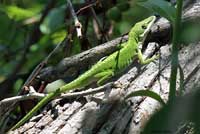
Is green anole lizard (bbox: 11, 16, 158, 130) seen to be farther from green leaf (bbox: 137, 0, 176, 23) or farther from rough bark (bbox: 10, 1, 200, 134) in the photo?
green leaf (bbox: 137, 0, 176, 23)

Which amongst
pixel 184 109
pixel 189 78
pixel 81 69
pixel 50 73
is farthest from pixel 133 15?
pixel 184 109

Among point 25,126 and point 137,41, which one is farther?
point 137,41

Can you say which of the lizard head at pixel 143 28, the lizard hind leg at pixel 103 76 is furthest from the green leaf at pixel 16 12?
the lizard hind leg at pixel 103 76

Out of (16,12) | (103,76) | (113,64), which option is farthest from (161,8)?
(16,12)

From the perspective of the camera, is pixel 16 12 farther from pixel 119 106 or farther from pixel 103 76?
pixel 119 106

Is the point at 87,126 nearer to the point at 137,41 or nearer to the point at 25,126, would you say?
the point at 25,126

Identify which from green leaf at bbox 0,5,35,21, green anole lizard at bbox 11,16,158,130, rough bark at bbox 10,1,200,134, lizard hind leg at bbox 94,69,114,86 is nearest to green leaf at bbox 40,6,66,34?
green leaf at bbox 0,5,35,21
